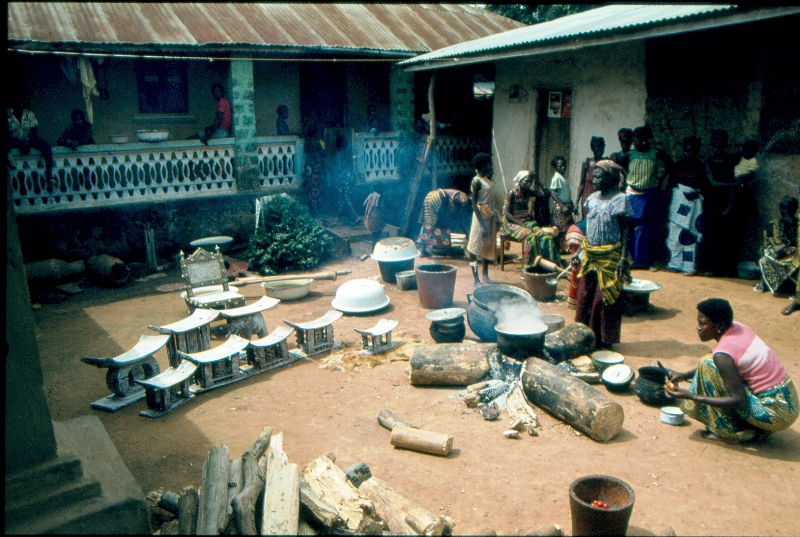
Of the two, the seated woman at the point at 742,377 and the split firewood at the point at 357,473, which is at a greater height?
the seated woman at the point at 742,377

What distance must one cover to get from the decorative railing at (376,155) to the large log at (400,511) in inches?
385

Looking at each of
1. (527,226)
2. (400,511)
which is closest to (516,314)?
(400,511)

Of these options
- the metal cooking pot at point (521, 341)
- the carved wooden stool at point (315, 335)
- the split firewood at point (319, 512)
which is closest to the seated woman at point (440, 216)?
the carved wooden stool at point (315, 335)

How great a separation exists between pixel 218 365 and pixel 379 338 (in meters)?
1.70

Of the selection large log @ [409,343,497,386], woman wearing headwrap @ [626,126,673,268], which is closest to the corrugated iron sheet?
woman wearing headwrap @ [626,126,673,268]

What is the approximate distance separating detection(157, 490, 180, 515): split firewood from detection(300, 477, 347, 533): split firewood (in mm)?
827

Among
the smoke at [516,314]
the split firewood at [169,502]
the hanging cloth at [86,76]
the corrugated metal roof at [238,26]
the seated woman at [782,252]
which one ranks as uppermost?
the corrugated metal roof at [238,26]

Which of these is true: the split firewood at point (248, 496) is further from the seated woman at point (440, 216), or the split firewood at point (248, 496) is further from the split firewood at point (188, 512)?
the seated woman at point (440, 216)

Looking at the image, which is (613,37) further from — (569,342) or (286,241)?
(286,241)

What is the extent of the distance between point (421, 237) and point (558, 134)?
335cm

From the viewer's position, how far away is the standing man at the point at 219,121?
1170 cm

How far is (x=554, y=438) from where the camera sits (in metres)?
4.96

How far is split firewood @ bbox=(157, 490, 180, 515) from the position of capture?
12.7ft

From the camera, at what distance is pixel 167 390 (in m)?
5.50
